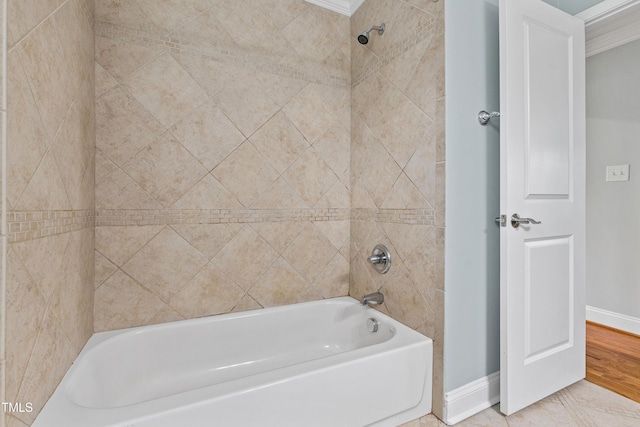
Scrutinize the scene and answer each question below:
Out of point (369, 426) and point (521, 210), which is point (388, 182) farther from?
point (369, 426)

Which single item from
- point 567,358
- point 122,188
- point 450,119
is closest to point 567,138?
point 450,119

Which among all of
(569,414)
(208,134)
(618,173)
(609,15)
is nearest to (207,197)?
(208,134)

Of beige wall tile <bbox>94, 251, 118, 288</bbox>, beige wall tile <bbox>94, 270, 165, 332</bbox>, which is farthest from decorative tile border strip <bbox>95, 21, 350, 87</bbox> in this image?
beige wall tile <bbox>94, 270, 165, 332</bbox>

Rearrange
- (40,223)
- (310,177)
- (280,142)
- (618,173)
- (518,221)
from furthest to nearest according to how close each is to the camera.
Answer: (618,173), (310,177), (280,142), (518,221), (40,223)

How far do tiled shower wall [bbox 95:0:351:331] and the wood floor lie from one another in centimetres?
159

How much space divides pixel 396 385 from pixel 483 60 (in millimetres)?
1657

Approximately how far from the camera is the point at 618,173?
2434 millimetres

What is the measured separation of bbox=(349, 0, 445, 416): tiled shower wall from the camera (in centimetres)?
146

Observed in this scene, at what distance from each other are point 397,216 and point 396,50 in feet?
3.10

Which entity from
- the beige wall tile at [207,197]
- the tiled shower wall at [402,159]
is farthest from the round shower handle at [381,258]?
the beige wall tile at [207,197]

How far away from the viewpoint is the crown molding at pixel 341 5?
2051 mm

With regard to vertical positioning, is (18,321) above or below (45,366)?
above

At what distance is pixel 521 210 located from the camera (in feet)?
4.71

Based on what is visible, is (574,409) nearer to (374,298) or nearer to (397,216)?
(374,298)
